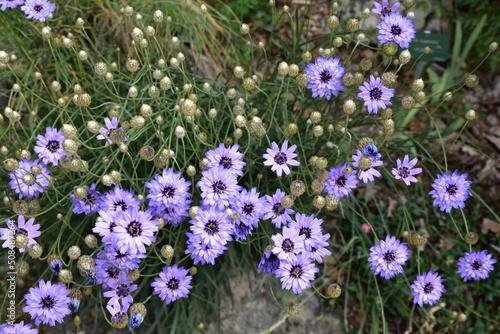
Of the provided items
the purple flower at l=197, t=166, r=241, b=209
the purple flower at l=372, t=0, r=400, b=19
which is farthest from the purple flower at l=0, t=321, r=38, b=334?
the purple flower at l=372, t=0, r=400, b=19

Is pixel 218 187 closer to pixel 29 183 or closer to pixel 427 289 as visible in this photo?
pixel 29 183

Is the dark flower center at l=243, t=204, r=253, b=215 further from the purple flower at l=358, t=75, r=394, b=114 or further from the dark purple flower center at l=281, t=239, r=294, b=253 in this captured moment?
the purple flower at l=358, t=75, r=394, b=114

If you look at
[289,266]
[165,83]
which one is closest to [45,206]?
[165,83]

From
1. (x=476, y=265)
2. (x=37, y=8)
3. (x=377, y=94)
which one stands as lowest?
(x=476, y=265)

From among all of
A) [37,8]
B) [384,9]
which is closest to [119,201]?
[37,8]

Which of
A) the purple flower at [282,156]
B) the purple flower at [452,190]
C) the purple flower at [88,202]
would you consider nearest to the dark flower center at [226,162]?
the purple flower at [282,156]

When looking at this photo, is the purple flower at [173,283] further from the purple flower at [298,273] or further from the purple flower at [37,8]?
the purple flower at [37,8]
